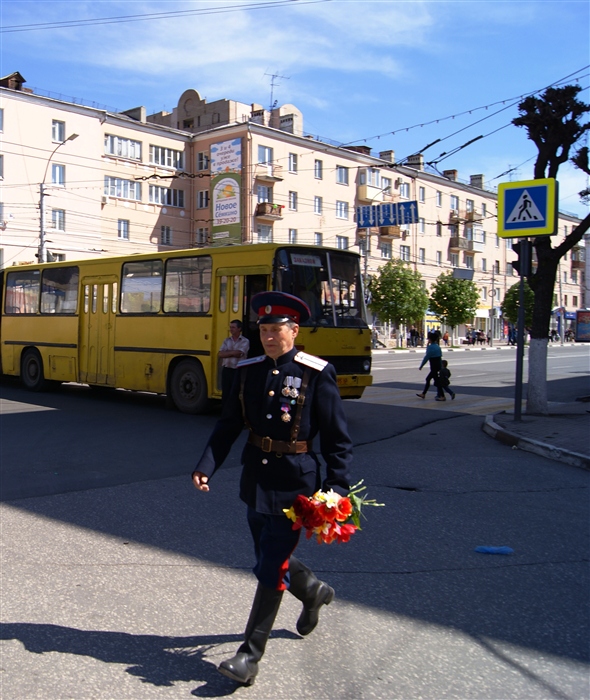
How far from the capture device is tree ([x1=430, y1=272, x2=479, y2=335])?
60.4 meters

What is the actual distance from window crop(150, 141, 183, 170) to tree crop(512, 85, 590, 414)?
42920 millimetres

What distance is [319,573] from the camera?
5180 mm

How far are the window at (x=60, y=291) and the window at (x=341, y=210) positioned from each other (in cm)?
4192

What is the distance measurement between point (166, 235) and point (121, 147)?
22.3 feet

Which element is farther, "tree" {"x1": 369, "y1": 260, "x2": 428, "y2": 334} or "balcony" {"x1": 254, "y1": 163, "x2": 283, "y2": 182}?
"tree" {"x1": 369, "y1": 260, "x2": 428, "y2": 334}

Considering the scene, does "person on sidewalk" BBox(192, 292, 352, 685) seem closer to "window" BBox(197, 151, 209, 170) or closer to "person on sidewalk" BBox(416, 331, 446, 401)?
"person on sidewalk" BBox(416, 331, 446, 401)

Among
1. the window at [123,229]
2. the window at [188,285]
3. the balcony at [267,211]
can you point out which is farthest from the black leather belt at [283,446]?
the balcony at [267,211]

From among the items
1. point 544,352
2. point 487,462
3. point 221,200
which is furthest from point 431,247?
point 487,462

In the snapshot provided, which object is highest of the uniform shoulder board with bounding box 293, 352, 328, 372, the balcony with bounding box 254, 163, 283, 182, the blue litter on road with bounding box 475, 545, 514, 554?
the balcony with bounding box 254, 163, 283, 182

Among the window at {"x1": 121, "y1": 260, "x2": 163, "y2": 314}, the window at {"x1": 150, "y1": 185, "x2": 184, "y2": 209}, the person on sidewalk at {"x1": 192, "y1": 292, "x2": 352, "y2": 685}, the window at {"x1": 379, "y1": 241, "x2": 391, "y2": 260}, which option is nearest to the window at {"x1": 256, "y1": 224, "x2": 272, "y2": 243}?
the window at {"x1": 150, "y1": 185, "x2": 184, "y2": 209}

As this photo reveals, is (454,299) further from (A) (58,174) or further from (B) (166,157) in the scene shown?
(A) (58,174)

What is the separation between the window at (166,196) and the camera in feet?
174

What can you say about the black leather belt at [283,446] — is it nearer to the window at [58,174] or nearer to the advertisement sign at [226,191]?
the advertisement sign at [226,191]

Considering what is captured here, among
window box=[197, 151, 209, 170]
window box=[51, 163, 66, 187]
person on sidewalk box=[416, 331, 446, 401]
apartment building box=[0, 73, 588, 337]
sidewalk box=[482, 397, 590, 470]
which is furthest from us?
window box=[197, 151, 209, 170]
